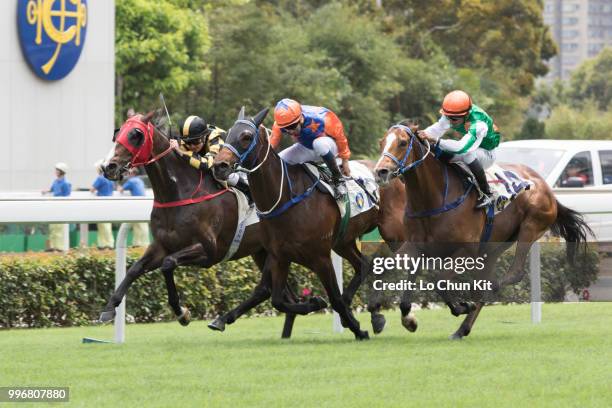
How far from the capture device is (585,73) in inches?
3976

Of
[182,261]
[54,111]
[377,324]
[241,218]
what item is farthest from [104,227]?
[54,111]

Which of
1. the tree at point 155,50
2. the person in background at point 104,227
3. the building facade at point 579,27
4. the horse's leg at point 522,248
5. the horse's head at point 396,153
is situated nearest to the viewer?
the horse's head at point 396,153

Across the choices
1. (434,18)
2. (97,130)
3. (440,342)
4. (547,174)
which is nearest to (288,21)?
(434,18)

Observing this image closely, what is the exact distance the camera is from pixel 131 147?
10805 mm

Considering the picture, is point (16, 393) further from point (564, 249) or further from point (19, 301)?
point (564, 249)

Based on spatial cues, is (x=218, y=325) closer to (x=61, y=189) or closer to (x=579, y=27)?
(x=61, y=189)

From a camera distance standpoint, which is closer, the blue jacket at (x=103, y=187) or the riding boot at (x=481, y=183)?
the riding boot at (x=481, y=183)

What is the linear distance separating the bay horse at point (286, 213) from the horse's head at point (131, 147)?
31.6 inches

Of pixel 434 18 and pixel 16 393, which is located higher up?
pixel 434 18

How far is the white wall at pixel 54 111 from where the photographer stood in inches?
977

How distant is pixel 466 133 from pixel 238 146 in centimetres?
181

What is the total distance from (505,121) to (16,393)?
2135 inches

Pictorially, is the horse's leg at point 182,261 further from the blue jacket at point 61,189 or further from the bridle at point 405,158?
the blue jacket at point 61,189

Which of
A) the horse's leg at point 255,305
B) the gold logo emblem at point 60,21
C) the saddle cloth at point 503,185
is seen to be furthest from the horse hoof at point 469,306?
the gold logo emblem at point 60,21
